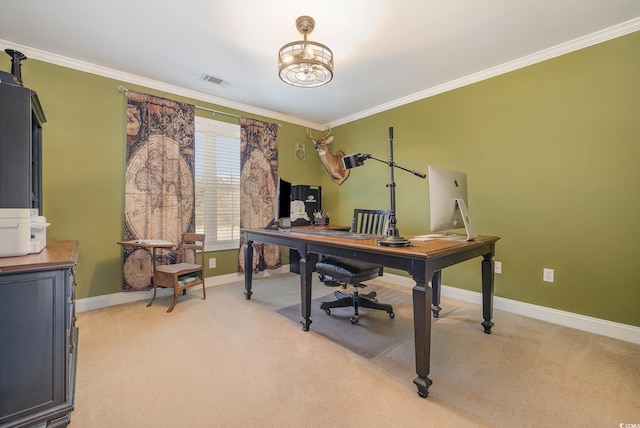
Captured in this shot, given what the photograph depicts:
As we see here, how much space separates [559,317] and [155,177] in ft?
13.5

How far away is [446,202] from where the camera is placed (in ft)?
6.11

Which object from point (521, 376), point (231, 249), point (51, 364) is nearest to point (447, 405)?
point (521, 376)

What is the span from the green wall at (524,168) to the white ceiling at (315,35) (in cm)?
18

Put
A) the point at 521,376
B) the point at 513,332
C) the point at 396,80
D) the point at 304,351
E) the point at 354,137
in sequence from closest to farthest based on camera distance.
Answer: the point at 521,376 → the point at 304,351 → the point at 513,332 → the point at 396,80 → the point at 354,137

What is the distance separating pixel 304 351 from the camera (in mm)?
1896

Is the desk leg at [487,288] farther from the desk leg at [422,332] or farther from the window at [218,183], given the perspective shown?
the window at [218,183]

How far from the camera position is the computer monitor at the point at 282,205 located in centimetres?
279

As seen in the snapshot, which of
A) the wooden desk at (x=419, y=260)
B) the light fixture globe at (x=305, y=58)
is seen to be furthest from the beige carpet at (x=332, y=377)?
the light fixture globe at (x=305, y=58)

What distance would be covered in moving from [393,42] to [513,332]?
2.58 meters

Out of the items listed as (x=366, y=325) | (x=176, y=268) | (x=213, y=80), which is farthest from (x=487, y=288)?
(x=213, y=80)

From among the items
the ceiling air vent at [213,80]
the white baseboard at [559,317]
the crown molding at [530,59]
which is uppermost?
the ceiling air vent at [213,80]

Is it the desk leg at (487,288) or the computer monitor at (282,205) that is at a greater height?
the computer monitor at (282,205)

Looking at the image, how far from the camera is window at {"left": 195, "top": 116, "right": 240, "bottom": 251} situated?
3363mm

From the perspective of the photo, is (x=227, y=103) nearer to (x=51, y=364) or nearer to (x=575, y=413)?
(x=51, y=364)
